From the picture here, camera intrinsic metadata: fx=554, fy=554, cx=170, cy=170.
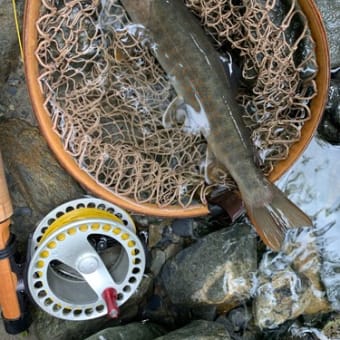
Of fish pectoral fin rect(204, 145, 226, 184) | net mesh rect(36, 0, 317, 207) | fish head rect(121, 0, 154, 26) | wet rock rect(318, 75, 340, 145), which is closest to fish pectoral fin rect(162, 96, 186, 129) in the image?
net mesh rect(36, 0, 317, 207)

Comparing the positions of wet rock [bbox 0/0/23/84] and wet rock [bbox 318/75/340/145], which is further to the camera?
wet rock [bbox 318/75/340/145]

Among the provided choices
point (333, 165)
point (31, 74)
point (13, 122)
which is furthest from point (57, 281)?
point (333, 165)

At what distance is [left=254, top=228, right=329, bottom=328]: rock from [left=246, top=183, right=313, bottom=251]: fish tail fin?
523 mm

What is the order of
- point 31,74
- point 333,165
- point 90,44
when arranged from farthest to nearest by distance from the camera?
point 333,165 → point 90,44 → point 31,74

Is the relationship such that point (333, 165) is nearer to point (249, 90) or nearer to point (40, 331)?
point (249, 90)

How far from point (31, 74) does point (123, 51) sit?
0.43 m

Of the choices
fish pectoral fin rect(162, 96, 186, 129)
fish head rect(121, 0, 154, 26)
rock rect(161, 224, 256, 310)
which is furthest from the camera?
rock rect(161, 224, 256, 310)

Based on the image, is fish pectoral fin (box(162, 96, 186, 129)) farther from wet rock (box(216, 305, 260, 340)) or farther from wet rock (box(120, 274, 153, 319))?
wet rock (box(216, 305, 260, 340))

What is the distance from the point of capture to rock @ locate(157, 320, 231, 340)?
2586 mm

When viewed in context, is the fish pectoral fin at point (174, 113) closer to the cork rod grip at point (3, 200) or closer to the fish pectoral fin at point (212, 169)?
the fish pectoral fin at point (212, 169)

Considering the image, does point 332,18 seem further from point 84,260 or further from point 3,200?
point 3,200

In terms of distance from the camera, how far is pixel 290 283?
286 cm

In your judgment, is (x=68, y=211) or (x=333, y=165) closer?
(x=68, y=211)

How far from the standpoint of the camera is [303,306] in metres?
2.87
